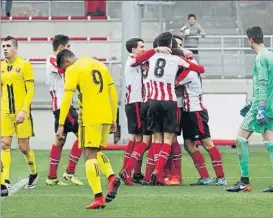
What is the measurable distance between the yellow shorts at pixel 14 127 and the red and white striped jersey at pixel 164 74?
1777mm

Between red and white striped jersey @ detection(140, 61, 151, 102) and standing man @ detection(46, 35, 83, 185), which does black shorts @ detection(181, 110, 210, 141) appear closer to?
red and white striped jersey @ detection(140, 61, 151, 102)

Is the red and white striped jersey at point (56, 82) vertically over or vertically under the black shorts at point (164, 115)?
over

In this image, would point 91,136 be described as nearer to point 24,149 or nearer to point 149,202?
point 149,202

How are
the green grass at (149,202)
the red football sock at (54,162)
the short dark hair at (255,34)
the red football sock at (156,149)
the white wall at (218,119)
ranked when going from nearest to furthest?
the green grass at (149,202) < the short dark hair at (255,34) < the red football sock at (156,149) < the red football sock at (54,162) < the white wall at (218,119)

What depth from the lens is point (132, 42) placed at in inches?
581

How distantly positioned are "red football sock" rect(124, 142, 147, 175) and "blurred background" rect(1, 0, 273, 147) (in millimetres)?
8915

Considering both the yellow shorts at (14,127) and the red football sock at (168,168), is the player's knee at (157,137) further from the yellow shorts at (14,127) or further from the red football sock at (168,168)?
the yellow shorts at (14,127)

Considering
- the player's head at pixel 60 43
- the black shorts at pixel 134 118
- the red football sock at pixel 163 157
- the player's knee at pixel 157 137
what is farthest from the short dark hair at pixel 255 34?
the player's head at pixel 60 43

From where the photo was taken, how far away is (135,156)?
1447 centimetres

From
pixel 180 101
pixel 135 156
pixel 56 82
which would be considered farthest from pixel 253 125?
pixel 56 82

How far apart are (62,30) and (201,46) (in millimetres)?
5360

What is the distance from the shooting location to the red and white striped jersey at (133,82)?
1473 centimetres

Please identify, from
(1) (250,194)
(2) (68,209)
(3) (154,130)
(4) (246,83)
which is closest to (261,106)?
(1) (250,194)

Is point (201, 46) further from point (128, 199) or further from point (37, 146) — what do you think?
point (128, 199)
